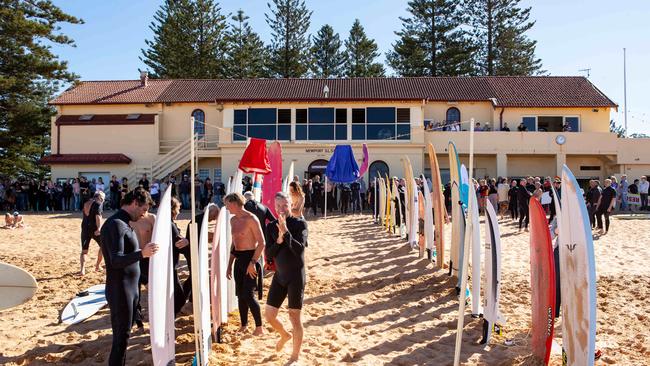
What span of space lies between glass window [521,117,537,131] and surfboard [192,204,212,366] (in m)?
27.8

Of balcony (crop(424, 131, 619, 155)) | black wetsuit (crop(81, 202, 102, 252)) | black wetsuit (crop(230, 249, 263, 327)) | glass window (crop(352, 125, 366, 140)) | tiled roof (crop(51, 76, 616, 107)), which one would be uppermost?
tiled roof (crop(51, 76, 616, 107))

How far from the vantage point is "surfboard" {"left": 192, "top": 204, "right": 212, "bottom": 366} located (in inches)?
185

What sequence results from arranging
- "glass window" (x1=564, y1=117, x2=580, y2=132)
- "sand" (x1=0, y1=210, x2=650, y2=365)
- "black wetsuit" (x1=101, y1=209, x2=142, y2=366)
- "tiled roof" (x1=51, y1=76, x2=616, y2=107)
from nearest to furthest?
"black wetsuit" (x1=101, y1=209, x2=142, y2=366) < "sand" (x1=0, y1=210, x2=650, y2=365) < "tiled roof" (x1=51, y1=76, x2=616, y2=107) < "glass window" (x1=564, y1=117, x2=580, y2=132)

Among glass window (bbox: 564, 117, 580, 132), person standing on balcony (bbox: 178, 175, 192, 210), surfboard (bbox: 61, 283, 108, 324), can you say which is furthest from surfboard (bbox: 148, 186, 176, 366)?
glass window (bbox: 564, 117, 580, 132)

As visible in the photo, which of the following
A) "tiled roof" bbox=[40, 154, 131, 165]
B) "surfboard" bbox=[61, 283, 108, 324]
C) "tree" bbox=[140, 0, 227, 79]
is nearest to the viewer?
"surfboard" bbox=[61, 283, 108, 324]

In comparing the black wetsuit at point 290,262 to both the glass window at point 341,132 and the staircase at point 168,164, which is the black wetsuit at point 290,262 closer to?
the glass window at point 341,132

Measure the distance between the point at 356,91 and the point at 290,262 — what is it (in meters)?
25.9

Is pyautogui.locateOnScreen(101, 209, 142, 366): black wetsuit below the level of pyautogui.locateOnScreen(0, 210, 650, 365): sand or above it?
above

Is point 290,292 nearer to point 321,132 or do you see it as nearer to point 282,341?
point 282,341

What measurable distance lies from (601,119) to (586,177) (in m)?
3.46

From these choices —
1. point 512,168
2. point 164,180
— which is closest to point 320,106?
point 164,180

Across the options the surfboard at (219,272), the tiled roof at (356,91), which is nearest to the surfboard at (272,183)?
the surfboard at (219,272)

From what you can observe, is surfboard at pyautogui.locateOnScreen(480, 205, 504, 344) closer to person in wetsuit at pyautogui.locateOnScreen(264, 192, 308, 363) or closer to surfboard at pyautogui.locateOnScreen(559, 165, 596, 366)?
surfboard at pyautogui.locateOnScreen(559, 165, 596, 366)

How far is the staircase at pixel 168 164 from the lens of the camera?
2873 centimetres
